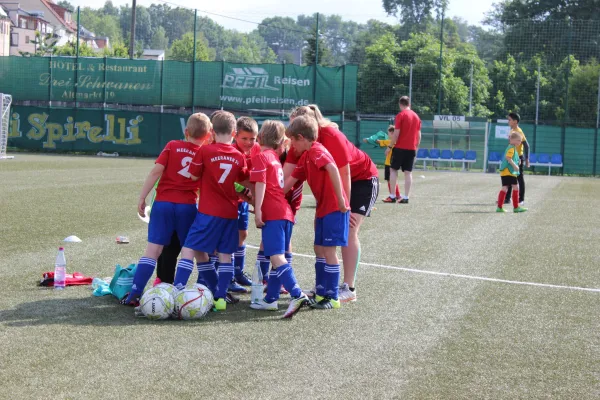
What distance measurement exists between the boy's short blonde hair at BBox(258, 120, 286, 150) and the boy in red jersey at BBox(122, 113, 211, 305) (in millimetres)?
459

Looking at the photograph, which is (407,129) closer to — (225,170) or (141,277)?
(225,170)

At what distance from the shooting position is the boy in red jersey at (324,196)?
6156 millimetres

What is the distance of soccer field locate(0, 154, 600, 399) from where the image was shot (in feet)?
14.1

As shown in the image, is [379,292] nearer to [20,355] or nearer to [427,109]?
[20,355]

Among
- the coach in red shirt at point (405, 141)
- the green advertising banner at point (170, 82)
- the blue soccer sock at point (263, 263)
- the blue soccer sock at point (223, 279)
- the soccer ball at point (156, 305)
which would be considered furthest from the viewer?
the green advertising banner at point (170, 82)

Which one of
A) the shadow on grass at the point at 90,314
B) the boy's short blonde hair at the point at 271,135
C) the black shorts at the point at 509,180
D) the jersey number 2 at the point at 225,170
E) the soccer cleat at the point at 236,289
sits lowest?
the shadow on grass at the point at 90,314

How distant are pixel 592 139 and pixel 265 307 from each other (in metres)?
27.1

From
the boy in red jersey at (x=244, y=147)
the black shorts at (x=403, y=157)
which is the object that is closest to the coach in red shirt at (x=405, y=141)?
the black shorts at (x=403, y=157)

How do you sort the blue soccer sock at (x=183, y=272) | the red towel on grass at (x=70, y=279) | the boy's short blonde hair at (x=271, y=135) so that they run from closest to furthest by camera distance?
the blue soccer sock at (x=183, y=272) < the boy's short blonde hair at (x=271, y=135) < the red towel on grass at (x=70, y=279)

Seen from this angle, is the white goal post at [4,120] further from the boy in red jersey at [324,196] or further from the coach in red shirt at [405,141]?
the boy in red jersey at [324,196]

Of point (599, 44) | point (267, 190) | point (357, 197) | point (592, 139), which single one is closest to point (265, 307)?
point (267, 190)

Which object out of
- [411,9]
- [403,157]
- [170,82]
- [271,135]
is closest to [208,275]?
[271,135]

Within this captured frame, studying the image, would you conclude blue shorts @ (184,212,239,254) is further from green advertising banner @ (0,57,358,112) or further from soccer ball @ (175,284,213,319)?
green advertising banner @ (0,57,358,112)

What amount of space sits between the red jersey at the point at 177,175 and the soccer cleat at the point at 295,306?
1175mm
